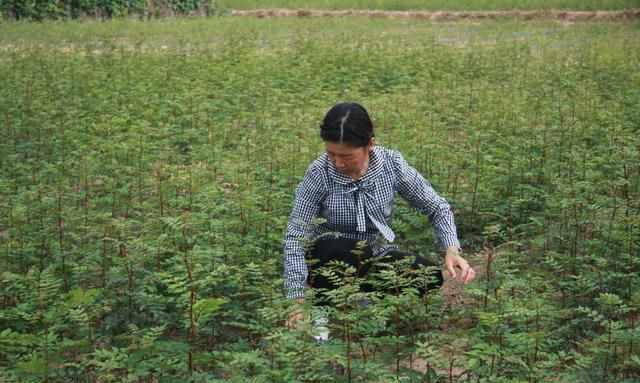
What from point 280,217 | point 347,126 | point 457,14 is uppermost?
point 347,126

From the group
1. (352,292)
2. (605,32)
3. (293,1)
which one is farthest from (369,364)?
(293,1)

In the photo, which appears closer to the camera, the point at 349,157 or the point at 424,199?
the point at 349,157

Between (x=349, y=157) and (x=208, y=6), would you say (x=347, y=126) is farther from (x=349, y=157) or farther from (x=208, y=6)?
(x=208, y=6)

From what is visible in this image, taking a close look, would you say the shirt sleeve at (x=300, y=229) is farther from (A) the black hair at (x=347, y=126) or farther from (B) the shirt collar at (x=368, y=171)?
(A) the black hair at (x=347, y=126)

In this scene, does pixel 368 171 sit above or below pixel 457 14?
above

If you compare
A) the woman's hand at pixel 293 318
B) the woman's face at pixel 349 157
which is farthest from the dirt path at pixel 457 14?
the woman's hand at pixel 293 318

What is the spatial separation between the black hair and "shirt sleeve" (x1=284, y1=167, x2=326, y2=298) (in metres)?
0.35

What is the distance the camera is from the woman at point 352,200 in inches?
180

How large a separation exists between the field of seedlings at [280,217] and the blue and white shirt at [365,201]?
1.09 ft

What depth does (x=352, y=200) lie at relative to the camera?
4.87m

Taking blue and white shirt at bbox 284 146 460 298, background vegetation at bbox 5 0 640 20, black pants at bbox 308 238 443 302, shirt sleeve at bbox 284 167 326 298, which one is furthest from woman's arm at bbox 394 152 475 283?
background vegetation at bbox 5 0 640 20

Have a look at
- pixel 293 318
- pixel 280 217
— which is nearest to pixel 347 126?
pixel 293 318

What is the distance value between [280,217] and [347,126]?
58.9 inches

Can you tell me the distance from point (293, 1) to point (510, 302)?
1146 inches
